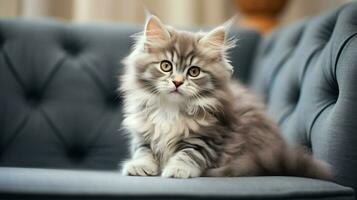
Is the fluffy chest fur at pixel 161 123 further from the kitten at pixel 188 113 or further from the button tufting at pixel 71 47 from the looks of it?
the button tufting at pixel 71 47

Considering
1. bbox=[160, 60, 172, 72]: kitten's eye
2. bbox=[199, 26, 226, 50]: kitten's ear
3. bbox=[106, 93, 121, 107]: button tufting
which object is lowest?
bbox=[106, 93, 121, 107]: button tufting

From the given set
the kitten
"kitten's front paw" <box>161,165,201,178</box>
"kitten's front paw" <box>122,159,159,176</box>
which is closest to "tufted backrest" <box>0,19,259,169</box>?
the kitten

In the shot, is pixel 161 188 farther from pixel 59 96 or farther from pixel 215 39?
pixel 59 96

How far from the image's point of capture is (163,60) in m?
1.22

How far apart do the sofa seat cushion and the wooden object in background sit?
1145 mm

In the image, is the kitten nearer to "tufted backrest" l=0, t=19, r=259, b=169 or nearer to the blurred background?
"tufted backrest" l=0, t=19, r=259, b=169

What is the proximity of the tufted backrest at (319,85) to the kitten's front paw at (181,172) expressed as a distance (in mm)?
319

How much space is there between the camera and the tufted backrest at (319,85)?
42.2 inches

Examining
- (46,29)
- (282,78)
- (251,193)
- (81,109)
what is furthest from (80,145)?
(251,193)

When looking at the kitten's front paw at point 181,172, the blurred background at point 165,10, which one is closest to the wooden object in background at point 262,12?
the blurred background at point 165,10

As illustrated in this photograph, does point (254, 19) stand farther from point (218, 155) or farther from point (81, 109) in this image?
point (218, 155)

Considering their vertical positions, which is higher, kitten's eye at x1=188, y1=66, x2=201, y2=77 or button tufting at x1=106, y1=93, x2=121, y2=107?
kitten's eye at x1=188, y1=66, x2=201, y2=77

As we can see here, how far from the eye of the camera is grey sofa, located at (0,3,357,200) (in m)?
1.14

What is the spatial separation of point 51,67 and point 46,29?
14cm
